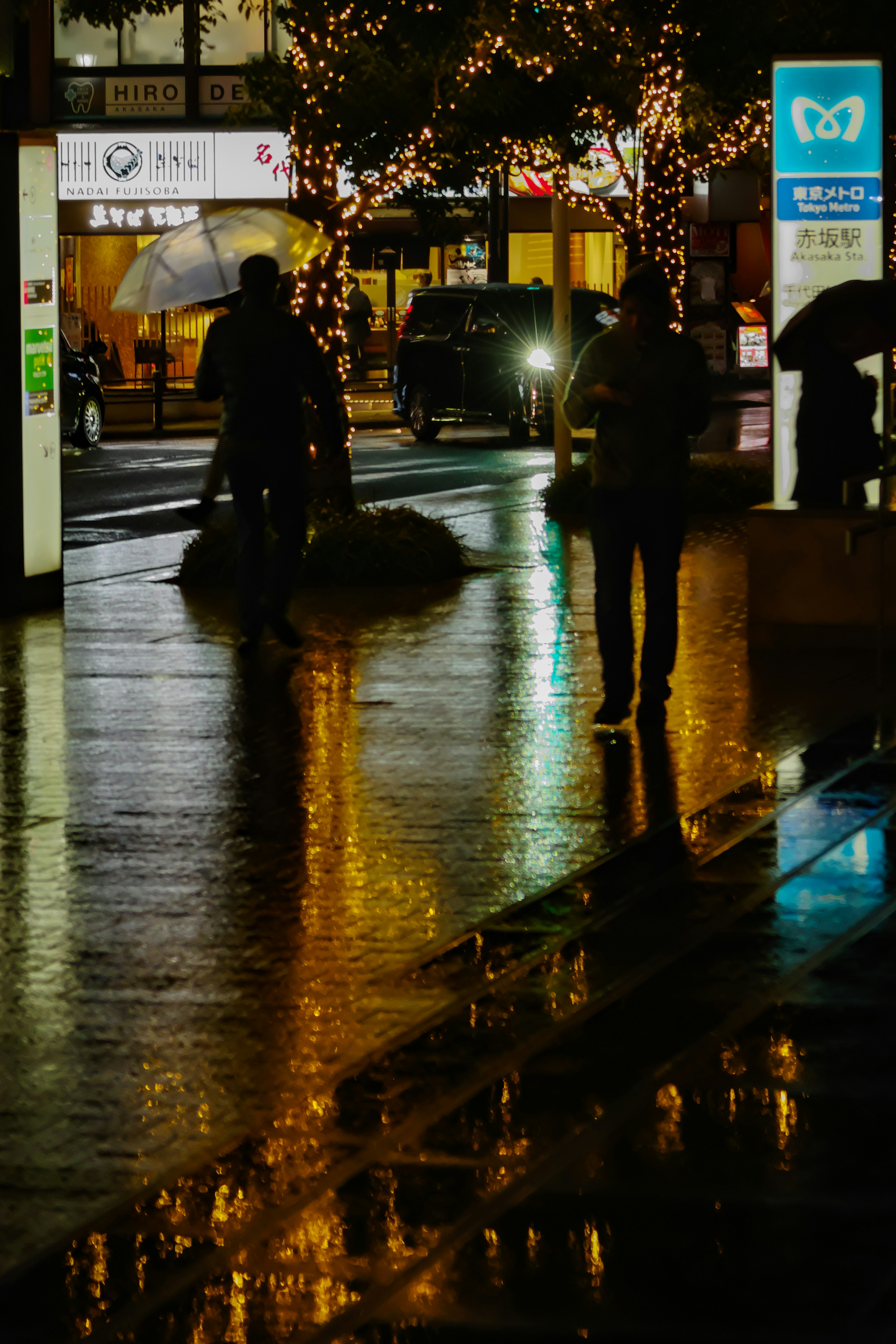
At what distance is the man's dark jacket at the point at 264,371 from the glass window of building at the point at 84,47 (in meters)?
30.9

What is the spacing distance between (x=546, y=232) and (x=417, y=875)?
141ft

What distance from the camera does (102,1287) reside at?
4.05 m

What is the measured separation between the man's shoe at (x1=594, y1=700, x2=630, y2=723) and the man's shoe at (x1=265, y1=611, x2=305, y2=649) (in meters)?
2.47

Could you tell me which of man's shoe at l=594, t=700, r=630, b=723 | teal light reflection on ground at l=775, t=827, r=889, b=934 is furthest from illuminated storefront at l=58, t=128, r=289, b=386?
teal light reflection on ground at l=775, t=827, r=889, b=934

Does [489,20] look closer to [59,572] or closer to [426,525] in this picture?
[426,525]

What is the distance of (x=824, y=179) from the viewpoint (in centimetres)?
1400

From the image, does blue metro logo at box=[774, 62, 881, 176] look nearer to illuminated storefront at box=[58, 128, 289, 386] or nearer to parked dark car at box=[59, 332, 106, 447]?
parked dark car at box=[59, 332, 106, 447]

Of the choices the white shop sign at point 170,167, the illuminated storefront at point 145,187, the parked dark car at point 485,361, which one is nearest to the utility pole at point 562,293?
the parked dark car at point 485,361

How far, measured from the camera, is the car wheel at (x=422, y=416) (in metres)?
32.2

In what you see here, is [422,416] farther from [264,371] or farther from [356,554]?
[264,371]

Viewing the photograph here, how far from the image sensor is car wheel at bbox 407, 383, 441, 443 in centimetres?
3225

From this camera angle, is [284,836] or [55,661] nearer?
[284,836]

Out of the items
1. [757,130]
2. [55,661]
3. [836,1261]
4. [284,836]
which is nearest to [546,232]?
[757,130]

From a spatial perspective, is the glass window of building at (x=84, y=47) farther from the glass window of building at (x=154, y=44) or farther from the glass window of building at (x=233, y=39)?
the glass window of building at (x=233, y=39)
